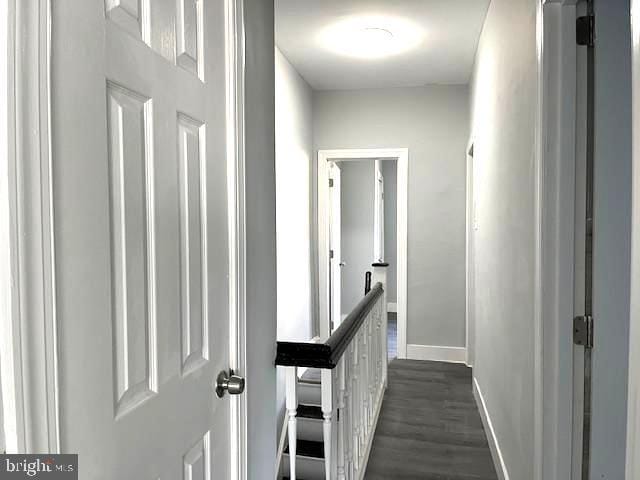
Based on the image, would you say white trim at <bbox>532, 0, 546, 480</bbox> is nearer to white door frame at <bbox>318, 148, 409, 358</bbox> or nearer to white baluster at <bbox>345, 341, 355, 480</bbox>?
white baluster at <bbox>345, 341, 355, 480</bbox>

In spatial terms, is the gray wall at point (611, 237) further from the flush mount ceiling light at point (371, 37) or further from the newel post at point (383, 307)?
the newel post at point (383, 307)

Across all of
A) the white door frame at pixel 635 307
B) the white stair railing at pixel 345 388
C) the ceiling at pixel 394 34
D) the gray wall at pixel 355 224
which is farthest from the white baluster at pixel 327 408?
the gray wall at pixel 355 224

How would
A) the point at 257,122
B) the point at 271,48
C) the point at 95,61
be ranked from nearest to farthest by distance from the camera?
the point at 95,61, the point at 257,122, the point at 271,48

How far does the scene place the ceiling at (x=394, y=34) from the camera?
2957 mm

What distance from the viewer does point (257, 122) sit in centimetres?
143

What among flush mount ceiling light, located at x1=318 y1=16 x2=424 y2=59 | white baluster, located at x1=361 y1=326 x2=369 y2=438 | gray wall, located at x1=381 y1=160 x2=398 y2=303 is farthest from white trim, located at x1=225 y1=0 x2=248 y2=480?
gray wall, located at x1=381 y1=160 x2=398 y2=303

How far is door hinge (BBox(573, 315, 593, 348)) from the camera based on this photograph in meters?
1.45

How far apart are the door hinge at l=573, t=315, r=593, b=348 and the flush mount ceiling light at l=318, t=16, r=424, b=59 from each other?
238cm

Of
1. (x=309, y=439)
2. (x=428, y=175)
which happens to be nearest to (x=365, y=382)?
(x=309, y=439)

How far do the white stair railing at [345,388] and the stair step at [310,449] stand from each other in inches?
7.9

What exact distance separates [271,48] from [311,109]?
3269 mm

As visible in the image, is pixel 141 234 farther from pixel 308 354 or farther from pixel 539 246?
pixel 539 246

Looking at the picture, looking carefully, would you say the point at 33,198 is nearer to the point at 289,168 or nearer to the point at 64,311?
the point at 64,311

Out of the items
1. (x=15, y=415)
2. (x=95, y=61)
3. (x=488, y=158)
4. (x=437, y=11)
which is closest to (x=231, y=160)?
(x=95, y=61)
